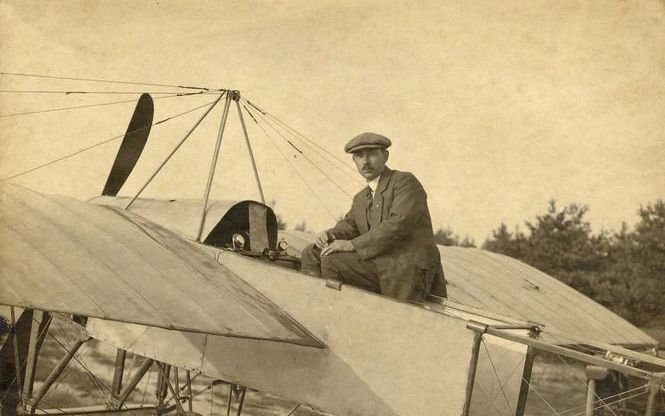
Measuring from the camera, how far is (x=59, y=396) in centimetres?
1424

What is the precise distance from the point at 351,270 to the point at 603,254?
92.3ft

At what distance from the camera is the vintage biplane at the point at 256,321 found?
173 inches

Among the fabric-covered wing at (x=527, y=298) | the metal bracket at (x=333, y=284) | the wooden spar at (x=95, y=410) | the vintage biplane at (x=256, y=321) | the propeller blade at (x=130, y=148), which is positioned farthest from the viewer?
the propeller blade at (x=130, y=148)

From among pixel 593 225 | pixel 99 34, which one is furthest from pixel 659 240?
pixel 99 34

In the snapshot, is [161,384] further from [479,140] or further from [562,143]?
[562,143]

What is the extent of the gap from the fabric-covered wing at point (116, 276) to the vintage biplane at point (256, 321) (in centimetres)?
1

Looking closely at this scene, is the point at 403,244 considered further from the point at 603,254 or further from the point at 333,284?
the point at 603,254

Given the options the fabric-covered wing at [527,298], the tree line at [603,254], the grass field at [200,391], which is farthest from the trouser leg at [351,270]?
the tree line at [603,254]

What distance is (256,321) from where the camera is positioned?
16.8 feet

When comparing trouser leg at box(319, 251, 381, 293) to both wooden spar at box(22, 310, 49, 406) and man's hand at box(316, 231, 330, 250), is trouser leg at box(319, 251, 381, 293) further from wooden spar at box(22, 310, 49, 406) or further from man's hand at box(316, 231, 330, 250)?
wooden spar at box(22, 310, 49, 406)

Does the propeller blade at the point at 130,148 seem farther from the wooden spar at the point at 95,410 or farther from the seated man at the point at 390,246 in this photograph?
the seated man at the point at 390,246

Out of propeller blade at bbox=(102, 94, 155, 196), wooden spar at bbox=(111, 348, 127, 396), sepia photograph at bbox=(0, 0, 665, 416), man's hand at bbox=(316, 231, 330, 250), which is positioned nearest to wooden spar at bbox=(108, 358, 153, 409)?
sepia photograph at bbox=(0, 0, 665, 416)

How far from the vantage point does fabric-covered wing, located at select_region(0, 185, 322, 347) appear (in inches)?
168

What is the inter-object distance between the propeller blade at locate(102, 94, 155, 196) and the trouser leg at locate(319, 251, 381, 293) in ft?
16.0
